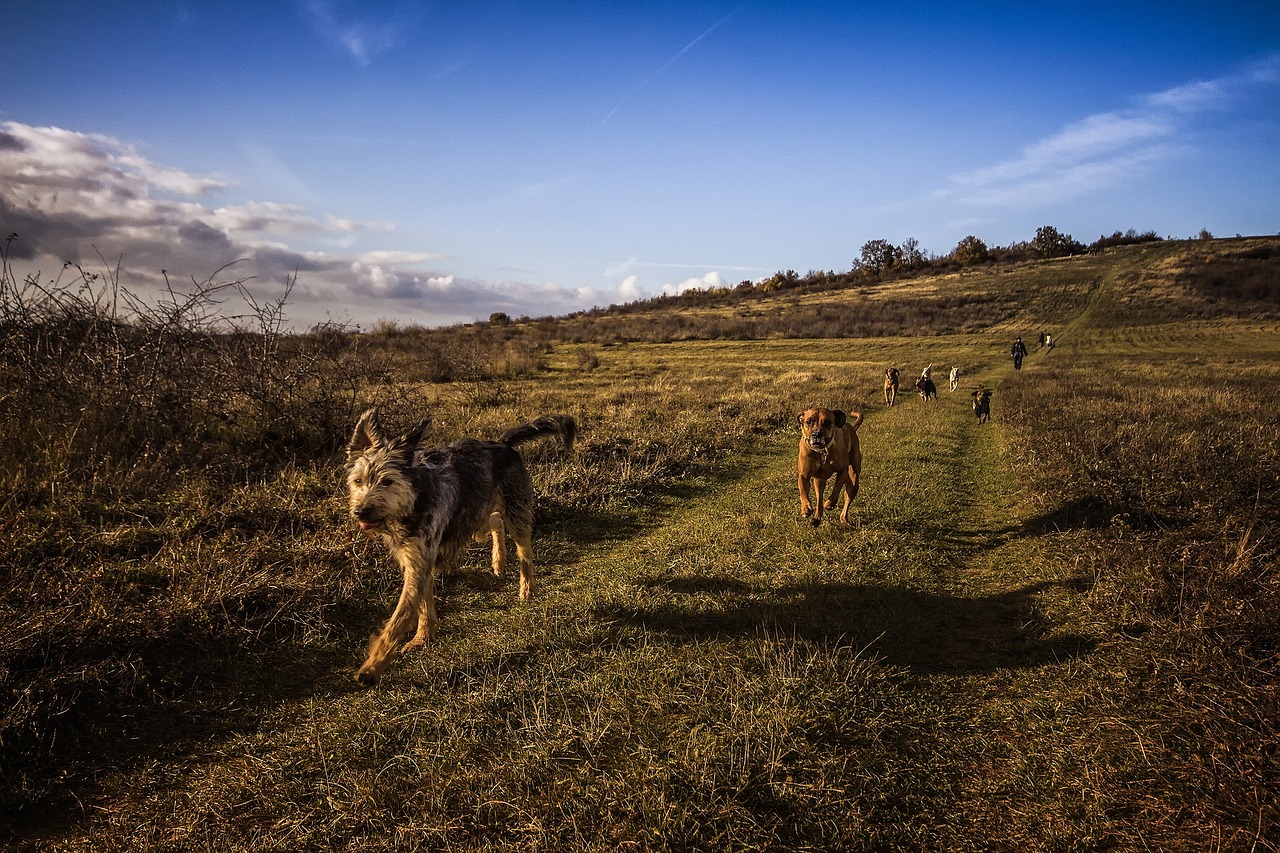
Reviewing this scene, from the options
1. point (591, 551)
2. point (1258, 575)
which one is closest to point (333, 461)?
point (591, 551)

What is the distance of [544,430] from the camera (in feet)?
20.0

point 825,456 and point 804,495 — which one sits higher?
point 825,456

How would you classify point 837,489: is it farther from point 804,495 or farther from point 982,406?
point 982,406

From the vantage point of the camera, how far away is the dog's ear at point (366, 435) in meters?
4.28

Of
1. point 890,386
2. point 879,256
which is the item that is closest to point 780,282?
point 879,256

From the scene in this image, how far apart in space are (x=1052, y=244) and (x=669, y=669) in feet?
391

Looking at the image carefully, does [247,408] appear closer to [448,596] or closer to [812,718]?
[448,596]

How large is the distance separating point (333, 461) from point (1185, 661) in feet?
31.9

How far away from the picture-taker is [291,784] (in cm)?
301

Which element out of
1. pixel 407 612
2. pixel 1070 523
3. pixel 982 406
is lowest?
pixel 1070 523

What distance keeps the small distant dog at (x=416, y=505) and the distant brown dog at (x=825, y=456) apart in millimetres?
3607

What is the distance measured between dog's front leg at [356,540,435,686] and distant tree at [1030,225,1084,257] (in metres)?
113

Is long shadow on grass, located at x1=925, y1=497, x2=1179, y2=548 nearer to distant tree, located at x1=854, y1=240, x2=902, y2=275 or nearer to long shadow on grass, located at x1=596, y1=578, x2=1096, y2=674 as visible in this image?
long shadow on grass, located at x1=596, y1=578, x2=1096, y2=674

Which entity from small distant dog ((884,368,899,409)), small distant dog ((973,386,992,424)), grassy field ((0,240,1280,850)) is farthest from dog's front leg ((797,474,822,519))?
small distant dog ((884,368,899,409))
